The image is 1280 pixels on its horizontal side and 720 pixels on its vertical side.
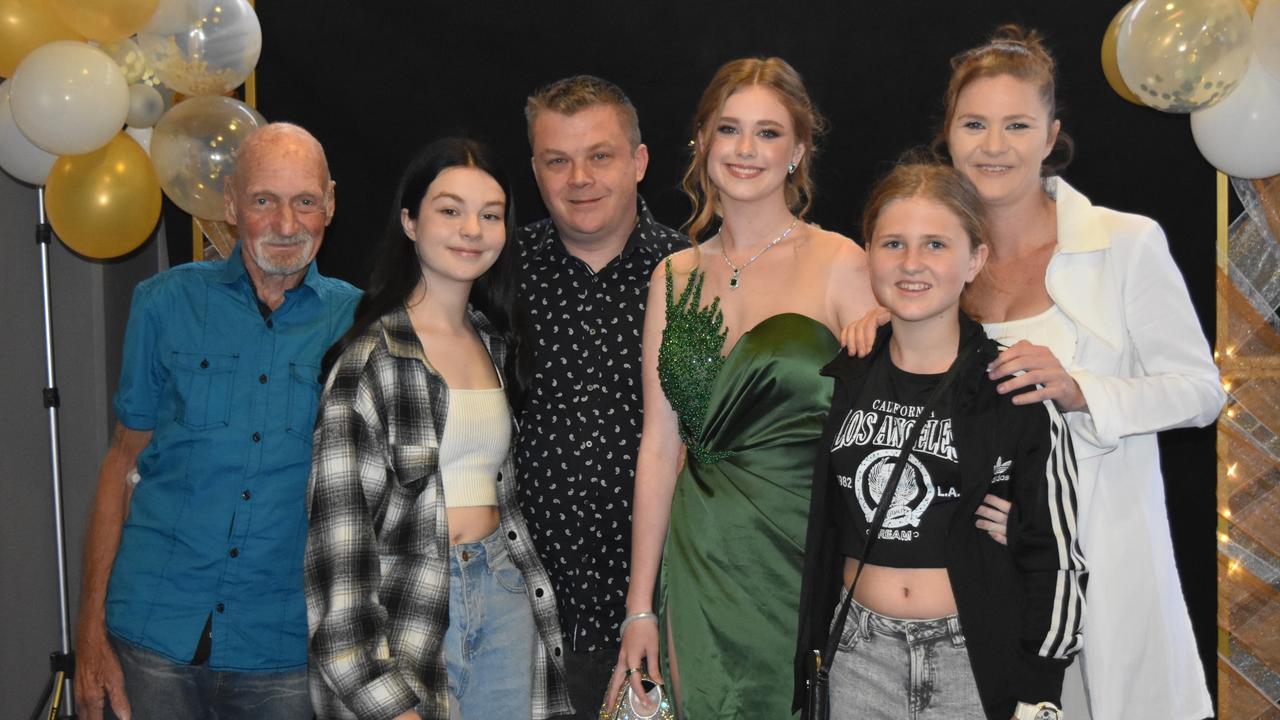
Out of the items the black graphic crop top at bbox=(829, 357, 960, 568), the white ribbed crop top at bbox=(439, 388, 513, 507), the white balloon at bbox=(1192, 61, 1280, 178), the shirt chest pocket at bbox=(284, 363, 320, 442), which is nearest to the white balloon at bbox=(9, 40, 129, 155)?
the shirt chest pocket at bbox=(284, 363, 320, 442)

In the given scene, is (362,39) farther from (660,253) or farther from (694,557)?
(694,557)

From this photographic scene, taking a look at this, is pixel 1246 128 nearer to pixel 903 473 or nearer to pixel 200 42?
pixel 903 473

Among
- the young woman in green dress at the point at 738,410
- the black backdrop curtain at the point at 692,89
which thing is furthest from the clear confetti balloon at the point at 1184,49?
the young woman in green dress at the point at 738,410

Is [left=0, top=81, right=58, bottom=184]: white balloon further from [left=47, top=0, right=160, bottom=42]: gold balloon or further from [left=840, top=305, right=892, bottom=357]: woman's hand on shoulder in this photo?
[left=840, top=305, right=892, bottom=357]: woman's hand on shoulder

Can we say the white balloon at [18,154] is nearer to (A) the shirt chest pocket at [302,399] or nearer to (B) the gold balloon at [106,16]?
(B) the gold balloon at [106,16]

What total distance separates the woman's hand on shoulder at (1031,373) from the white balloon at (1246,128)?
1684 millimetres

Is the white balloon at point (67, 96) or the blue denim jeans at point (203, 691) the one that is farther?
A: the white balloon at point (67, 96)

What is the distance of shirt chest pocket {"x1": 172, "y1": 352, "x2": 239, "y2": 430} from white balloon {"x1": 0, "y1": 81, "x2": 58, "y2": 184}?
1.35 meters

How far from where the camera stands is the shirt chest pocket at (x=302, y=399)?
2.57 meters

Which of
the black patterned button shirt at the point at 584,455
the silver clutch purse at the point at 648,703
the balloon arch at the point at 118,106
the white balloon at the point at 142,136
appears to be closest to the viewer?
the silver clutch purse at the point at 648,703

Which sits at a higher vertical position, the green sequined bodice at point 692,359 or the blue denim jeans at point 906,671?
the green sequined bodice at point 692,359

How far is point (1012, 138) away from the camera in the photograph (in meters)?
2.43

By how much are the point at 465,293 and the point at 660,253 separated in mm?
642

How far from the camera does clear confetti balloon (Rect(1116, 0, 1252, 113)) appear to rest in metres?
3.11
